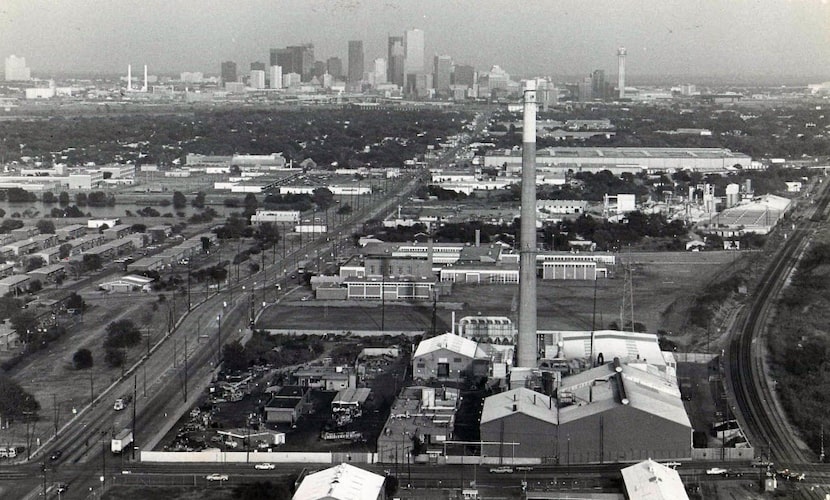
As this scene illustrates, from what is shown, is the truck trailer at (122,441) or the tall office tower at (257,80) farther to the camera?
the tall office tower at (257,80)

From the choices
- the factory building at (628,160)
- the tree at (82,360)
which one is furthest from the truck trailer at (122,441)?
the factory building at (628,160)

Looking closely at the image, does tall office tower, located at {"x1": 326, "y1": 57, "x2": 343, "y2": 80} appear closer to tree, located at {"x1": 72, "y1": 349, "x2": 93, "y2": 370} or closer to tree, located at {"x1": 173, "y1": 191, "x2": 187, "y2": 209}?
tree, located at {"x1": 173, "y1": 191, "x2": 187, "y2": 209}

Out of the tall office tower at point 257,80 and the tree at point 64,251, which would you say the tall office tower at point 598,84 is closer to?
the tall office tower at point 257,80

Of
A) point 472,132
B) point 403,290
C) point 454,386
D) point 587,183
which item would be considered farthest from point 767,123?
point 454,386

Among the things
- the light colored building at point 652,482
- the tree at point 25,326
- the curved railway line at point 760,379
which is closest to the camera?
the light colored building at point 652,482

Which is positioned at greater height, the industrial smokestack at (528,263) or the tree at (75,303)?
the industrial smokestack at (528,263)

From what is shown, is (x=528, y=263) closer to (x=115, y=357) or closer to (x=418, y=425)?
(x=418, y=425)

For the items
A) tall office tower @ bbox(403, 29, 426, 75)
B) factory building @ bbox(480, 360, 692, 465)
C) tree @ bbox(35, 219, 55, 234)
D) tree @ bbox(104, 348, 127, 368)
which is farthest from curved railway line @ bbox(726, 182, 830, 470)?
tall office tower @ bbox(403, 29, 426, 75)
